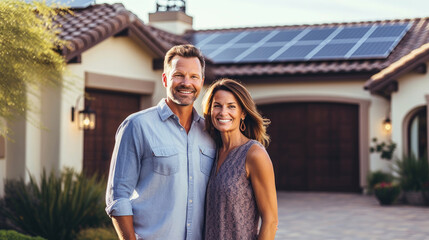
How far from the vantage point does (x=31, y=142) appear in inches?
437

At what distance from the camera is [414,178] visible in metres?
14.3

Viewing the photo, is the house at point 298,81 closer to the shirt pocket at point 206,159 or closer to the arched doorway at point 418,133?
the arched doorway at point 418,133

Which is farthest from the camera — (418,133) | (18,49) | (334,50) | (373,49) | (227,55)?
(227,55)

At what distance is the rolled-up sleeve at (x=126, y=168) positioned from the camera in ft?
12.6

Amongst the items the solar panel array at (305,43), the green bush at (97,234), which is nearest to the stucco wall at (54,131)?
the green bush at (97,234)

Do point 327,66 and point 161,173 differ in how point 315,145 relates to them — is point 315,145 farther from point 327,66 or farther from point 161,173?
point 161,173

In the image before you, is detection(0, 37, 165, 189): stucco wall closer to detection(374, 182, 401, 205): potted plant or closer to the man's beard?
detection(374, 182, 401, 205): potted plant

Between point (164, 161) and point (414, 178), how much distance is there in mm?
11465

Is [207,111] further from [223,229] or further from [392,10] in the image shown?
[392,10]

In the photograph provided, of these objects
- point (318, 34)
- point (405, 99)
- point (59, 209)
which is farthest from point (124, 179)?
point (318, 34)

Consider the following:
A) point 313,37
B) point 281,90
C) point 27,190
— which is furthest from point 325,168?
point 27,190

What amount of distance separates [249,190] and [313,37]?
1537 cm

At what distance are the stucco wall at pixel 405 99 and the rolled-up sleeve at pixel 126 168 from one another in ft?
40.4

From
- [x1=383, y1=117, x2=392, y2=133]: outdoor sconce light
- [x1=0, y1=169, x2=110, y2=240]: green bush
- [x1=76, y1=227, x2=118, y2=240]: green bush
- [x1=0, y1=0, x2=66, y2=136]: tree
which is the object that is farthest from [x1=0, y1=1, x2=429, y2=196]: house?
[x1=0, y1=0, x2=66, y2=136]: tree
